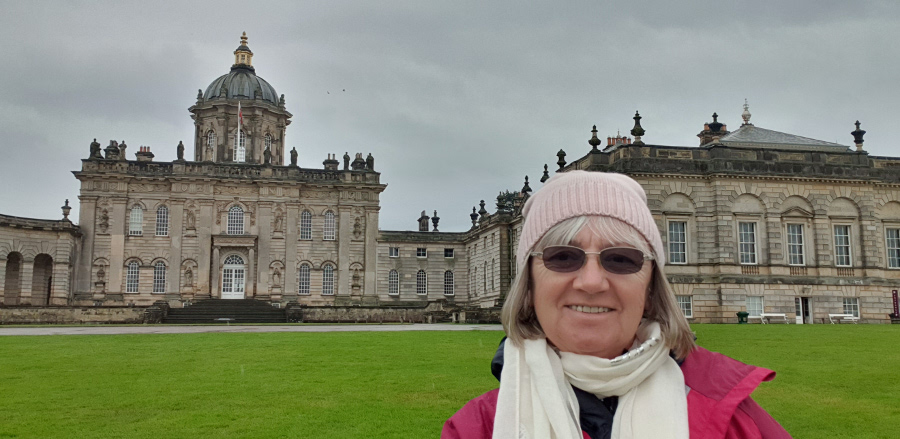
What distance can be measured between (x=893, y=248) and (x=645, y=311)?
1475 inches

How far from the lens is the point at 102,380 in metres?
11.2

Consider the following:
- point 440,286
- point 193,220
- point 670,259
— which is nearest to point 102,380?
point 670,259

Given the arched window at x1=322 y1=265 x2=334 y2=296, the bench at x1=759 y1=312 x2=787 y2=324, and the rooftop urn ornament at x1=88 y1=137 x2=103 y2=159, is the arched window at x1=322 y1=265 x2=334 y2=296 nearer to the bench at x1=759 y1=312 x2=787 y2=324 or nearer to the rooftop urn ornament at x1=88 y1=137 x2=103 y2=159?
the rooftop urn ornament at x1=88 y1=137 x2=103 y2=159

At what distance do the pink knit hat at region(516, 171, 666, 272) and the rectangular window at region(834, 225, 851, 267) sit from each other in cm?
3526

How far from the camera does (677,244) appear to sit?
1296 inches

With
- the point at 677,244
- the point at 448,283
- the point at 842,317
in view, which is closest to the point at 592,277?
the point at 677,244

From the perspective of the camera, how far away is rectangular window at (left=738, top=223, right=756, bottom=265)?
33.3 metres

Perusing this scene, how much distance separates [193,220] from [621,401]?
2043 inches

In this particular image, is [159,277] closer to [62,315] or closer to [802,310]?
[62,315]

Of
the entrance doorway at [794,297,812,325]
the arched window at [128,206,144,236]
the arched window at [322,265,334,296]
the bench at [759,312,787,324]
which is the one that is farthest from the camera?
the arched window at [322,265,334,296]

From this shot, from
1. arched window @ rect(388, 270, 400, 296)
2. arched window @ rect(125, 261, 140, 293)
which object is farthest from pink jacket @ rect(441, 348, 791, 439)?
arched window @ rect(388, 270, 400, 296)

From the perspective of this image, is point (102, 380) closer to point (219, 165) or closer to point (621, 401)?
point (621, 401)

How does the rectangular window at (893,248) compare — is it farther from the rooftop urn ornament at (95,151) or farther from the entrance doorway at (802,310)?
the rooftop urn ornament at (95,151)

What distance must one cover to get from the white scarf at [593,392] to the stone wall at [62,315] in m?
41.2
